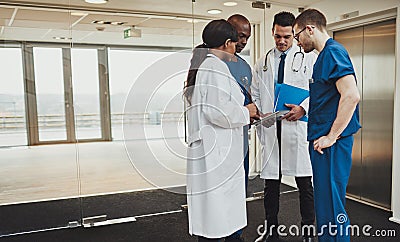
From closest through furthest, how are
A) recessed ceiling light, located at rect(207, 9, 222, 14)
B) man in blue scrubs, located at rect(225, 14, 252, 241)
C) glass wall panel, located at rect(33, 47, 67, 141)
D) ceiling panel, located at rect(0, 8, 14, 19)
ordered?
man in blue scrubs, located at rect(225, 14, 252, 241), ceiling panel, located at rect(0, 8, 14, 19), recessed ceiling light, located at rect(207, 9, 222, 14), glass wall panel, located at rect(33, 47, 67, 141)

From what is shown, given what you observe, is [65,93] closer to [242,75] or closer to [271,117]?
[242,75]

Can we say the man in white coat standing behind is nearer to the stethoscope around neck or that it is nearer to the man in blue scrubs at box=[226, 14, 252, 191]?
the stethoscope around neck

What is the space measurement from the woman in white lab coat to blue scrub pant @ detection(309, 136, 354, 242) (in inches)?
17.7

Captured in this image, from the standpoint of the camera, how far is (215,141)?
74.7 inches

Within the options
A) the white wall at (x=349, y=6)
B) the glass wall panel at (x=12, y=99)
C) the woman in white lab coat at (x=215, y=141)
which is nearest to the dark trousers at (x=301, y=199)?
the woman in white lab coat at (x=215, y=141)

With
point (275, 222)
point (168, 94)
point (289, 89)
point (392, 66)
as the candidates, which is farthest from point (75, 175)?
point (392, 66)

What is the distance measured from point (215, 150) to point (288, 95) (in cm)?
88

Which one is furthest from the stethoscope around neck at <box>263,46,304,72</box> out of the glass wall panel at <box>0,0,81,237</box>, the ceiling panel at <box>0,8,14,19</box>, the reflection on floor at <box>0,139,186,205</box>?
the ceiling panel at <box>0,8,14,19</box>

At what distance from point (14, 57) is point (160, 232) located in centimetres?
235

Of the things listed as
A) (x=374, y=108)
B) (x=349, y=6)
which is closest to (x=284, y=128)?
(x=374, y=108)

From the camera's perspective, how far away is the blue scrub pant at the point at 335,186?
6.03 feet

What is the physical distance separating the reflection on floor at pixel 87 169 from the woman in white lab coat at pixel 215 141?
161 centimetres

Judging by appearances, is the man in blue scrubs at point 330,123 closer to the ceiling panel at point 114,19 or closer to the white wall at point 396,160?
the white wall at point 396,160

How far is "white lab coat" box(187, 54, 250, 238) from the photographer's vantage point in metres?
1.85
